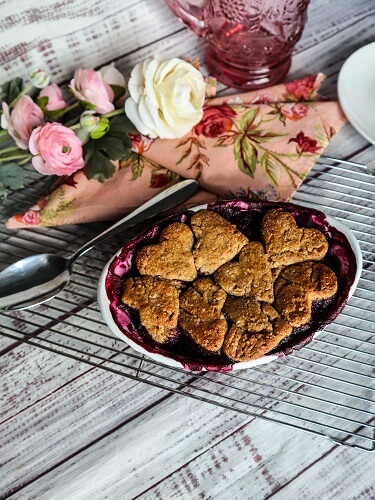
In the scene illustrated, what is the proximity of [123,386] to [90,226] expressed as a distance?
0.85 ft

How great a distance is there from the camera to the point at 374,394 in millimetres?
845

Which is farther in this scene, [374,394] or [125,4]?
[125,4]

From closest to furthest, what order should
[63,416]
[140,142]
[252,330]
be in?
[252,330] → [63,416] → [140,142]

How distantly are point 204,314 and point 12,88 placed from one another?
50cm

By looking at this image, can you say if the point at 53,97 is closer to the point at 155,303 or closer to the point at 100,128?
the point at 100,128

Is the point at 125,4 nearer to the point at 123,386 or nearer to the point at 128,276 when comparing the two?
the point at 128,276

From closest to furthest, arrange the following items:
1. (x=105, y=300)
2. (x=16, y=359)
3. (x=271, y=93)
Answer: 1. (x=105, y=300)
2. (x=16, y=359)
3. (x=271, y=93)

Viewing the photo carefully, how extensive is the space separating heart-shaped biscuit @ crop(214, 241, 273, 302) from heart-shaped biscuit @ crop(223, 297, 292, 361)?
0.5 inches

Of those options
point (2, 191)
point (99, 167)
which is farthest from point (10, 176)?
point (99, 167)

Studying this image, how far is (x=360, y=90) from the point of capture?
3.31 ft

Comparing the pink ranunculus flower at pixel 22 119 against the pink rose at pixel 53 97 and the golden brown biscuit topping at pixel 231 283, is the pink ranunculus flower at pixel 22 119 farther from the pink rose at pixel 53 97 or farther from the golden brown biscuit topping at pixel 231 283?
the golden brown biscuit topping at pixel 231 283

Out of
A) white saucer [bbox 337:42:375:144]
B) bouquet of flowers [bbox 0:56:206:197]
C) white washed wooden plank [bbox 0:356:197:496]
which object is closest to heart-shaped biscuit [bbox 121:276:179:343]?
white washed wooden plank [bbox 0:356:197:496]

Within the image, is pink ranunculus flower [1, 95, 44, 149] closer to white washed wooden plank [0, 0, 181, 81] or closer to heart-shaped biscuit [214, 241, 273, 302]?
white washed wooden plank [0, 0, 181, 81]

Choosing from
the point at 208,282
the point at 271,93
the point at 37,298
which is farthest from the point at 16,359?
the point at 271,93
